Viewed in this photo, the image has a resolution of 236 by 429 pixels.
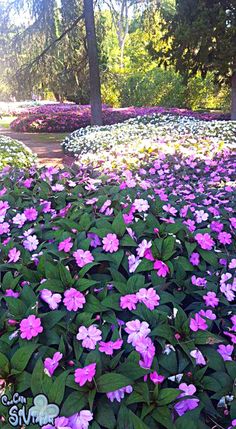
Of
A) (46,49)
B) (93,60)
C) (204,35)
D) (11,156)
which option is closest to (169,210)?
(11,156)

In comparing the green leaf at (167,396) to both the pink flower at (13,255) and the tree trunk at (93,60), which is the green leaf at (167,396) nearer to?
the pink flower at (13,255)

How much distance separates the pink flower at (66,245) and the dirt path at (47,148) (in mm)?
6271

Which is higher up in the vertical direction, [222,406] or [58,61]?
[58,61]

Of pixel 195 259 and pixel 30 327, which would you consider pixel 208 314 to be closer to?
pixel 195 259

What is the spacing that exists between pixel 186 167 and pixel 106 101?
65.4ft

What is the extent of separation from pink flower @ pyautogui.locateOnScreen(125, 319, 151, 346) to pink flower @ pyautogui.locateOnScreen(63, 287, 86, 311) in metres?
0.17

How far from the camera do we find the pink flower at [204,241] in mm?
1609

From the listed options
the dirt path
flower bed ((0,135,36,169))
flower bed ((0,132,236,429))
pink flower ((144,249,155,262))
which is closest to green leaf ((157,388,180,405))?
flower bed ((0,132,236,429))

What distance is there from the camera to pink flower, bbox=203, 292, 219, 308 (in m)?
1.41

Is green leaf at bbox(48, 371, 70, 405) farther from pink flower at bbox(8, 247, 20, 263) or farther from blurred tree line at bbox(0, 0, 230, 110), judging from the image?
blurred tree line at bbox(0, 0, 230, 110)

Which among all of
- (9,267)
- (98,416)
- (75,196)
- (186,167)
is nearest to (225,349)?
(98,416)

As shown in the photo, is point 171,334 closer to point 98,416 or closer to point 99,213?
point 98,416

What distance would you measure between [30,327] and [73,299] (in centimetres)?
17

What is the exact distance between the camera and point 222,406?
3.77 ft
